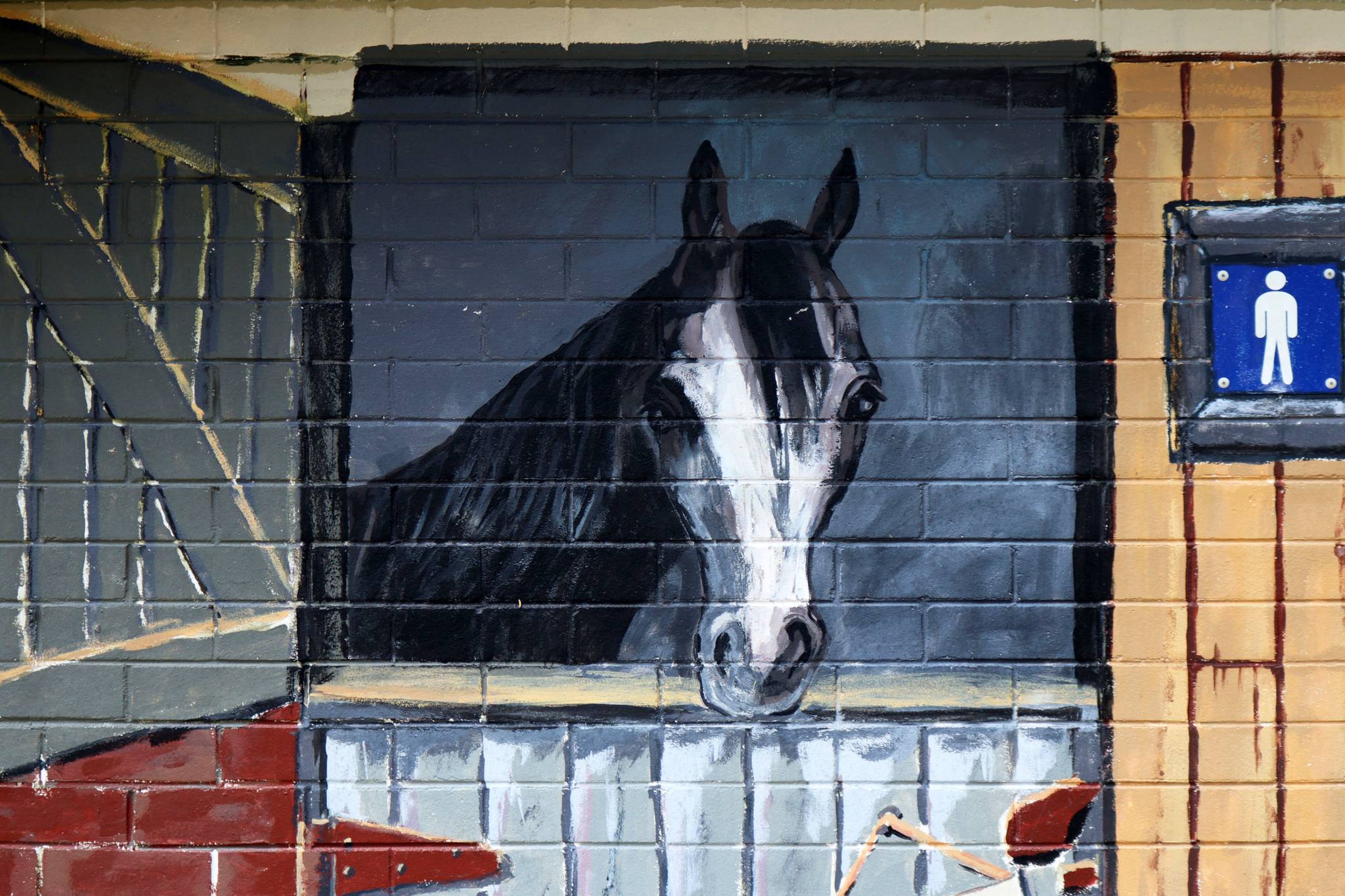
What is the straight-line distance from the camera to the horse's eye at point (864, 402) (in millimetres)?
2357

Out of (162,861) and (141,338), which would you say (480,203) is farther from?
(162,861)

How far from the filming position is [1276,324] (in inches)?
92.8

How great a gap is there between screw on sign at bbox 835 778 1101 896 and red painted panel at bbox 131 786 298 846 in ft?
5.46

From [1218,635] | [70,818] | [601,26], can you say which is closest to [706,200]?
[601,26]

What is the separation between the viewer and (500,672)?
7.77ft

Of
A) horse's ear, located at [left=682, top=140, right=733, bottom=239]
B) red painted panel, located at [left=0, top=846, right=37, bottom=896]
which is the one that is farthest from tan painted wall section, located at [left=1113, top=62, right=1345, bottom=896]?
red painted panel, located at [left=0, top=846, right=37, bottom=896]

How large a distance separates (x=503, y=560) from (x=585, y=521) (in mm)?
270

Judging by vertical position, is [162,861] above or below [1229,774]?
below

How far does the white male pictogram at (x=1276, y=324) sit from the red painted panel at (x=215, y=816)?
3159mm

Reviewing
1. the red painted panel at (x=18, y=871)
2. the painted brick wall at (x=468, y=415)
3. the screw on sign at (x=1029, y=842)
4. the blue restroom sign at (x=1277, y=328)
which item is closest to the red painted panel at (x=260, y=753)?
the painted brick wall at (x=468, y=415)

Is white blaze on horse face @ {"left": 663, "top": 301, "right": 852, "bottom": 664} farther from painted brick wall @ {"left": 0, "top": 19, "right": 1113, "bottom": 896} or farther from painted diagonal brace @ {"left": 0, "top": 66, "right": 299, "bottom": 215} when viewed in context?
painted diagonal brace @ {"left": 0, "top": 66, "right": 299, "bottom": 215}

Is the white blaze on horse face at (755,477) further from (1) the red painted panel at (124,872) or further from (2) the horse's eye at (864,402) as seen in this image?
(1) the red painted panel at (124,872)

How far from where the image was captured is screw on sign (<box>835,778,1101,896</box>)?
2350 millimetres

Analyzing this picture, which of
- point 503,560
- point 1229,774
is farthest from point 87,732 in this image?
point 1229,774
